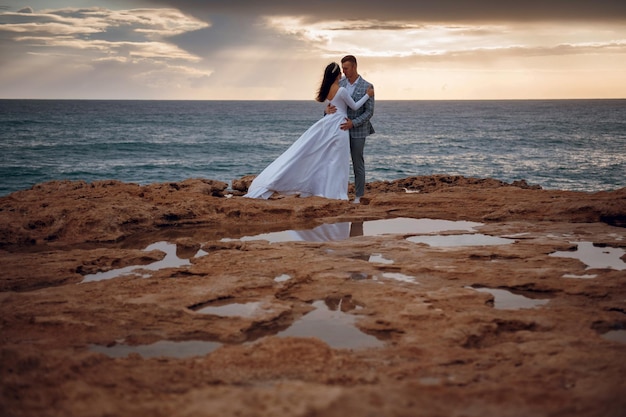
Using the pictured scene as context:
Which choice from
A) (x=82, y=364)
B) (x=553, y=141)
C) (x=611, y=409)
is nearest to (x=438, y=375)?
(x=611, y=409)

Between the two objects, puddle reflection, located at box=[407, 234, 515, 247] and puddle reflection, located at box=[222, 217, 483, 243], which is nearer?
puddle reflection, located at box=[407, 234, 515, 247]

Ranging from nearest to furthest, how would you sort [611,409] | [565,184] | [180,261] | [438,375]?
[611,409]
[438,375]
[180,261]
[565,184]

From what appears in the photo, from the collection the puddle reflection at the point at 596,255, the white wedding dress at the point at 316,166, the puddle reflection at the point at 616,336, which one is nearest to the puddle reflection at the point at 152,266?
the white wedding dress at the point at 316,166

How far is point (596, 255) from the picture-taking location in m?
6.54

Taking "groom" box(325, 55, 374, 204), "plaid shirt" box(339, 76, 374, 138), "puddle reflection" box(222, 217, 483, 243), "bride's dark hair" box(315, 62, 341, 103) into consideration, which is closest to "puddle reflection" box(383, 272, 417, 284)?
"puddle reflection" box(222, 217, 483, 243)

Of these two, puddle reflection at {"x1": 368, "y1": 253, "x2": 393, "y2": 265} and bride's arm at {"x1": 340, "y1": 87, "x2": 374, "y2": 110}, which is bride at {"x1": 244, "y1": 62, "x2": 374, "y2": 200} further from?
puddle reflection at {"x1": 368, "y1": 253, "x2": 393, "y2": 265}

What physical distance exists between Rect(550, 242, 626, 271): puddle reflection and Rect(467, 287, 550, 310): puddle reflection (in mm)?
1308

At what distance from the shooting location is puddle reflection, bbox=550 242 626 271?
6145 mm

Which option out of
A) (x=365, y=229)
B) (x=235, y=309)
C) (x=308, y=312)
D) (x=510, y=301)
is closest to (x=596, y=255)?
(x=510, y=301)

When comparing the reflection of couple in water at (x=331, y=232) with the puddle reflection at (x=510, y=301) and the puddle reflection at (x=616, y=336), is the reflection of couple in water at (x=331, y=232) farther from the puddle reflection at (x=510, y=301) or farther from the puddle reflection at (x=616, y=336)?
the puddle reflection at (x=616, y=336)

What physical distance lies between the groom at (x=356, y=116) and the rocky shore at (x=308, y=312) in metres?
1.89

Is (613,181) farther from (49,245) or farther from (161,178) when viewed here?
(49,245)

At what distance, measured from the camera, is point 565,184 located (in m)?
25.1

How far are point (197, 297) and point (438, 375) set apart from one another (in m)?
2.33
